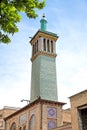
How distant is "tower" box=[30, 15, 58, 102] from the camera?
26.7m

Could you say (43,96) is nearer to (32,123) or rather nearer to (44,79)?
(44,79)

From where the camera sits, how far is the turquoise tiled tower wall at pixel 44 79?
2646 cm

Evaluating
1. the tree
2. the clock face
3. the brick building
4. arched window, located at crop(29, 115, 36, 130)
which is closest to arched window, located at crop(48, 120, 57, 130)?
the brick building

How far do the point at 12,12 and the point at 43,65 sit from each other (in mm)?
22623

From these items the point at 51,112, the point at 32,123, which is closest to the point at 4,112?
the point at 32,123

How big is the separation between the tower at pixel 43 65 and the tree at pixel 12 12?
19460 mm

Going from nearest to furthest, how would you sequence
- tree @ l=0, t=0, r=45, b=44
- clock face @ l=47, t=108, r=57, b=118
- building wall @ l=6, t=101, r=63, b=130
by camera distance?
1. tree @ l=0, t=0, r=45, b=44
2. building wall @ l=6, t=101, r=63, b=130
3. clock face @ l=47, t=108, r=57, b=118

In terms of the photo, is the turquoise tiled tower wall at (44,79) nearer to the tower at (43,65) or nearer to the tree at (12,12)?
the tower at (43,65)

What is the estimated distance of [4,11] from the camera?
5.91m

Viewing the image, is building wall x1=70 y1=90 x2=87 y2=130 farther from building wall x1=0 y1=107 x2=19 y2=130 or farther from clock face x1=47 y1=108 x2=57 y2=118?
building wall x1=0 y1=107 x2=19 y2=130

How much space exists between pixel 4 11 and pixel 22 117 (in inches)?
902

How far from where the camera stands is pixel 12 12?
5949 mm

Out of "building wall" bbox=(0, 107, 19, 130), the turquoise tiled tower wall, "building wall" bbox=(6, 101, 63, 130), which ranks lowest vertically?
"building wall" bbox=(6, 101, 63, 130)

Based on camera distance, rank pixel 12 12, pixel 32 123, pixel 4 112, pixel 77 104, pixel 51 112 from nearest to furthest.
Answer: pixel 12 12
pixel 77 104
pixel 51 112
pixel 32 123
pixel 4 112
